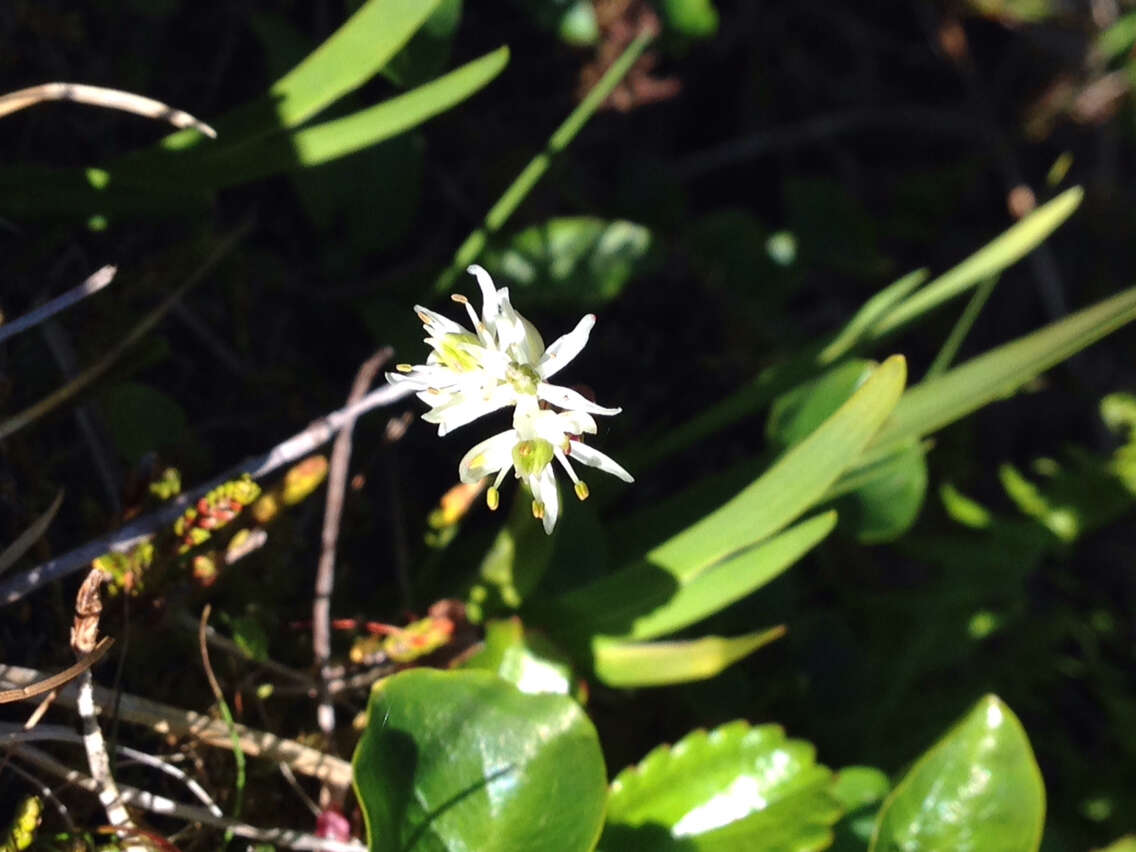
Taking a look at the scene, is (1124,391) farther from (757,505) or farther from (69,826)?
(69,826)

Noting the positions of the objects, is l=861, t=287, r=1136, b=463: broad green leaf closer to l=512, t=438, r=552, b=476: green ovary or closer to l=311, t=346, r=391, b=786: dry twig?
l=512, t=438, r=552, b=476: green ovary

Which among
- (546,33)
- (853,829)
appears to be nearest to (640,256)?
(546,33)

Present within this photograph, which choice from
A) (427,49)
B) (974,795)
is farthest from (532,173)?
(974,795)

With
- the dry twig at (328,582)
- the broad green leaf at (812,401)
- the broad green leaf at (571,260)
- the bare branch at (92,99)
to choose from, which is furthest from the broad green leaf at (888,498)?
the bare branch at (92,99)

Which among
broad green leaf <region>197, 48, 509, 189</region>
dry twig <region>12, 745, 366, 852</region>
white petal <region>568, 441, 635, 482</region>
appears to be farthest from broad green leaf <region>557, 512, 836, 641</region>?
broad green leaf <region>197, 48, 509, 189</region>

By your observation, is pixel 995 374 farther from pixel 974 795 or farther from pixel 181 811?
pixel 181 811

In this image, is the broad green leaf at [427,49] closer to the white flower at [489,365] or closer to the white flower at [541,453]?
the white flower at [489,365]
